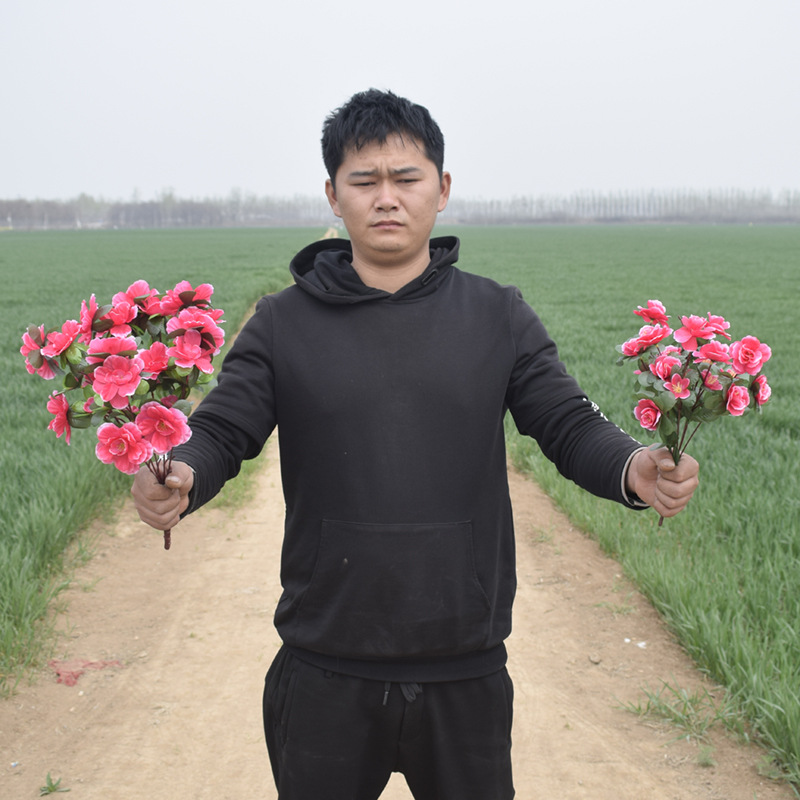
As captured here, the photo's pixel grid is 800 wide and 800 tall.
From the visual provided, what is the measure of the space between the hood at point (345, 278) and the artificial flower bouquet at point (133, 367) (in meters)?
0.37

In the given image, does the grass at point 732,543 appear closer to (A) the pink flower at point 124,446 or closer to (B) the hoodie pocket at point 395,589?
(B) the hoodie pocket at point 395,589

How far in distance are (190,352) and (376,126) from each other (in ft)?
2.52

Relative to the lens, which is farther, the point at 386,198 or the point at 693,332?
the point at 386,198

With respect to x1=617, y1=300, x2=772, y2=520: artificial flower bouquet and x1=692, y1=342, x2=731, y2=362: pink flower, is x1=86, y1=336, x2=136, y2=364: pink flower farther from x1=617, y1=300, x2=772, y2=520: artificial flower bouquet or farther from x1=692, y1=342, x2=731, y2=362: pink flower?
x1=692, y1=342, x2=731, y2=362: pink flower

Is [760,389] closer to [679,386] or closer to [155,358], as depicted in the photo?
[679,386]

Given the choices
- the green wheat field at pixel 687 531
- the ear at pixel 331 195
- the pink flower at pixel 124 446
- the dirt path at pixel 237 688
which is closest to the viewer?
the pink flower at pixel 124 446

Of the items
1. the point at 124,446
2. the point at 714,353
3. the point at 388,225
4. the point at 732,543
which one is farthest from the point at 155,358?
the point at 732,543

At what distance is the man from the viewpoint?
5.94 ft

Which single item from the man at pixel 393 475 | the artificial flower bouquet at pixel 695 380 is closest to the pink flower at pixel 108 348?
the man at pixel 393 475

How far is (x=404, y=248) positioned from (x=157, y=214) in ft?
616

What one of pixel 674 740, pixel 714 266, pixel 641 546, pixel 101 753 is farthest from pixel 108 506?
pixel 714 266

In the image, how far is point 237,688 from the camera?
11.8 feet

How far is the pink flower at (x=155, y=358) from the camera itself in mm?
1478

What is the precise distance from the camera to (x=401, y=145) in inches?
77.5
